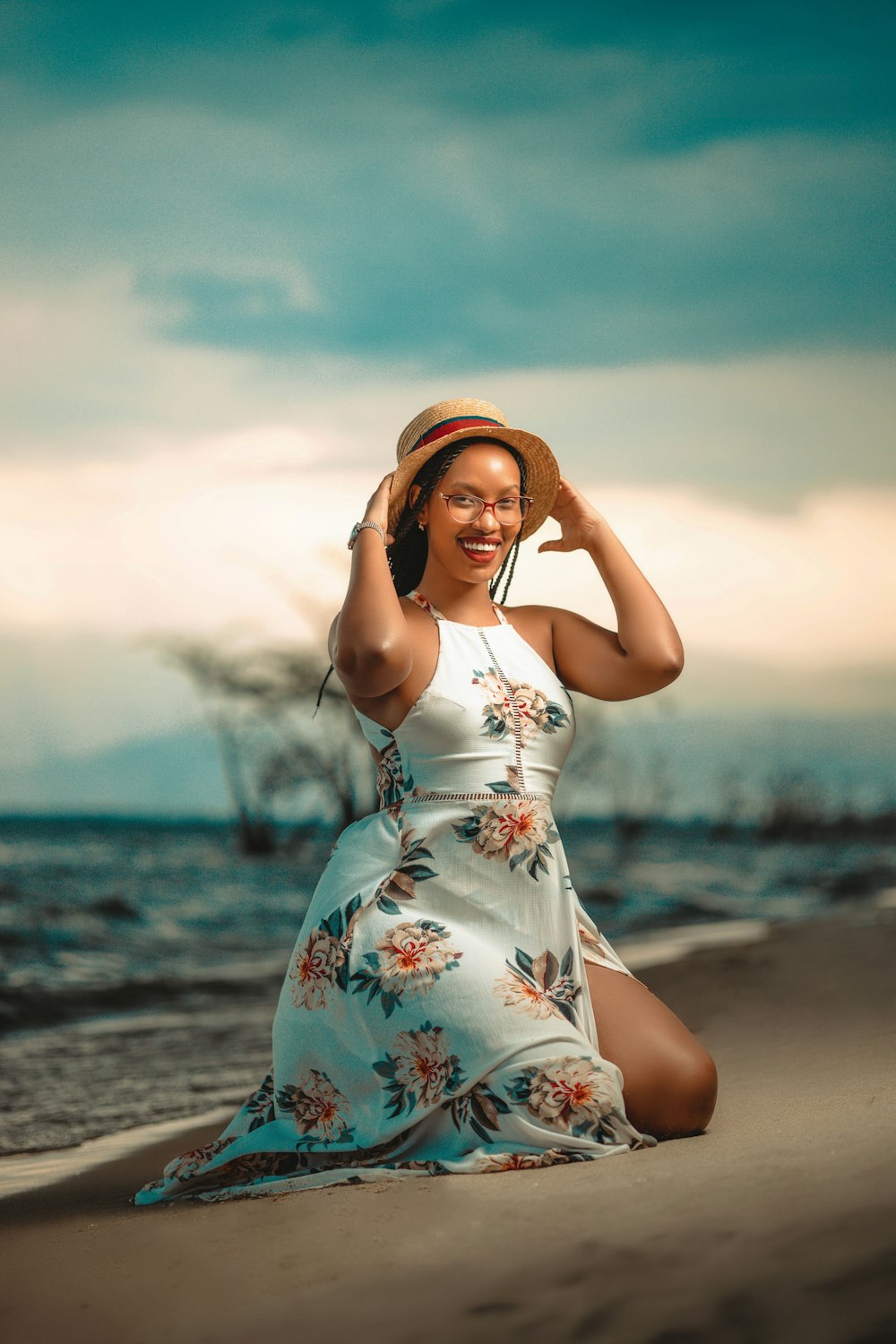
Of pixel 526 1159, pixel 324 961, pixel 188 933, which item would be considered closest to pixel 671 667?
pixel 324 961

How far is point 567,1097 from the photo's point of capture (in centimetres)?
257

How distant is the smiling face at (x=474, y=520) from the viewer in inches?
121

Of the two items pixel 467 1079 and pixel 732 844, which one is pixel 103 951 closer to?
pixel 467 1079

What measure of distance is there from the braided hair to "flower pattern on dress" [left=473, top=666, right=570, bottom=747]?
349 millimetres

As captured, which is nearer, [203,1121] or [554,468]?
[554,468]

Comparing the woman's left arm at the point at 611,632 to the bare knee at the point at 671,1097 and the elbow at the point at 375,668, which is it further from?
the bare knee at the point at 671,1097

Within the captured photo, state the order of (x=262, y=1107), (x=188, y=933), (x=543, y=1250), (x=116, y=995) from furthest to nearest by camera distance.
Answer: (x=188, y=933)
(x=116, y=995)
(x=262, y=1107)
(x=543, y=1250)

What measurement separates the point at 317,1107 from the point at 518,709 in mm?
888

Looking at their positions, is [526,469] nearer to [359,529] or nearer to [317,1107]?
[359,529]

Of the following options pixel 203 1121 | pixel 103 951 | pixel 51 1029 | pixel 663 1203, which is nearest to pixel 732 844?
pixel 103 951

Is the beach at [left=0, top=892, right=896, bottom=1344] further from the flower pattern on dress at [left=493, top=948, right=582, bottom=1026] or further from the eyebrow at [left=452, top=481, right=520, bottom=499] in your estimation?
the eyebrow at [left=452, top=481, right=520, bottom=499]

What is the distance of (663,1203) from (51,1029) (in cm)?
495

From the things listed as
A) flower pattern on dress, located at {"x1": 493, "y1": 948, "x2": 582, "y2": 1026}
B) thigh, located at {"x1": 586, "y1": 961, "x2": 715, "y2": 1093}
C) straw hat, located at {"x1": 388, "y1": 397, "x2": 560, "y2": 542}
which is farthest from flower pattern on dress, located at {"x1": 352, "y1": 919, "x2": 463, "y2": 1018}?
straw hat, located at {"x1": 388, "y1": 397, "x2": 560, "y2": 542}

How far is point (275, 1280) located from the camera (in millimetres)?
2031
